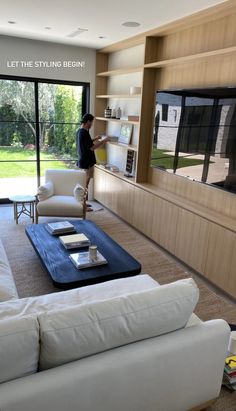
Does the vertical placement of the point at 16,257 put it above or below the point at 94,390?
below

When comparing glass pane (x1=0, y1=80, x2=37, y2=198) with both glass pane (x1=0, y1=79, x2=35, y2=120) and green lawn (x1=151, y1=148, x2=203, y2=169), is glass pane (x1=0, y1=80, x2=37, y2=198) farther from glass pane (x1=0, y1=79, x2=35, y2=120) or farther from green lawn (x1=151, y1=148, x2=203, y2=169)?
green lawn (x1=151, y1=148, x2=203, y2=169)

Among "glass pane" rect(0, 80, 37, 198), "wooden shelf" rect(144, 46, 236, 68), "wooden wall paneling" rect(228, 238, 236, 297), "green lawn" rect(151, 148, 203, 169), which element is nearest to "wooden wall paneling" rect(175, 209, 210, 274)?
"wooden wall paneling" rect(228, 238, 236, 297)

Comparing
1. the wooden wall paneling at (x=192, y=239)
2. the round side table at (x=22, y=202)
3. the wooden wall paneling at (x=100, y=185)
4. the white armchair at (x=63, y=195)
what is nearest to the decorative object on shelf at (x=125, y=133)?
the wooden wall paneling at (x=100, y=185)

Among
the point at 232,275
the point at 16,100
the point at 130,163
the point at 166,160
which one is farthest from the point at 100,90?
the point at 232,275

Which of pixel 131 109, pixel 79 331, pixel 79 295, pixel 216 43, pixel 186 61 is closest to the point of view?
pixel 79 331

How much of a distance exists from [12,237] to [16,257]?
24.1 inches

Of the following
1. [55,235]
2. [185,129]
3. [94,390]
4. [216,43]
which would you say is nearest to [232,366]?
[94,390]

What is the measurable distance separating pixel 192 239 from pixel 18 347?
2.44 metres

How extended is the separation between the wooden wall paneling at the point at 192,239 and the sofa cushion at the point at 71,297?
1100mm

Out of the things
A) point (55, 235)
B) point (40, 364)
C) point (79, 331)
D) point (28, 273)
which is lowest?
point (28, 273)

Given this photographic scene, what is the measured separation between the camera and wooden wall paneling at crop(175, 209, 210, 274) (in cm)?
315

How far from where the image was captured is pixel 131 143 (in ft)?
16.3

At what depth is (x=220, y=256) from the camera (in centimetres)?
294

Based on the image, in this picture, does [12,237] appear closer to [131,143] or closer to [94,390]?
[131,143]
